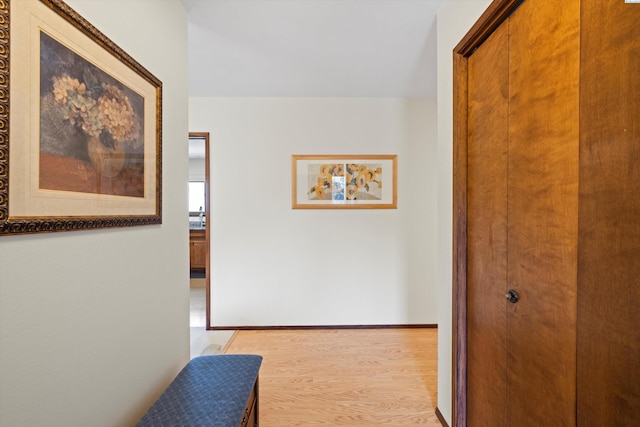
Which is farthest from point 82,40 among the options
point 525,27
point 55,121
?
point 525,27

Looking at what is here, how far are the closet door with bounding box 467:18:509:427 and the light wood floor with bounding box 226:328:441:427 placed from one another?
1.76 ft

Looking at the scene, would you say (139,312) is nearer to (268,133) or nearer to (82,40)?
(82,40)

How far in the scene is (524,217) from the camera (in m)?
0.96

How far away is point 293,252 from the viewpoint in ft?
9.06

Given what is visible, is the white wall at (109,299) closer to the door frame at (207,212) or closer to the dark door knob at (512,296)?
the door frame at (207,212)

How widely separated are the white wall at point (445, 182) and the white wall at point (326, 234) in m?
1.17

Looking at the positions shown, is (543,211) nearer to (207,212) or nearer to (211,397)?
(211,397)

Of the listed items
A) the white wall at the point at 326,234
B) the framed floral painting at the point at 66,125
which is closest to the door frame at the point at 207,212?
the white wall at the point at 326,234

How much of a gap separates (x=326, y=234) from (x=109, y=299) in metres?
2.01

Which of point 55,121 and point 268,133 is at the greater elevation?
point 268,133

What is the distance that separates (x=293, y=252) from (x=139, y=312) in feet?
5.70

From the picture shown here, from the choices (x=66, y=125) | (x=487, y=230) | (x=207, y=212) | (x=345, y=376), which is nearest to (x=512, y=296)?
(x=487, y=230)

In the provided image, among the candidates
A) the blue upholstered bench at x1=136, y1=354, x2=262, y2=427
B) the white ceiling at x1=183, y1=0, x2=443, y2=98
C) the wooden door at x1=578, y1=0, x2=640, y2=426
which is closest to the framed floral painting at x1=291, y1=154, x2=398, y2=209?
the white ceiling at x1=183, y1=0, x2=443, y2=98

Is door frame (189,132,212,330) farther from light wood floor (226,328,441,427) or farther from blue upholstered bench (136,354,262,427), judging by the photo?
blue upholstered bench (136,354,262,427)
